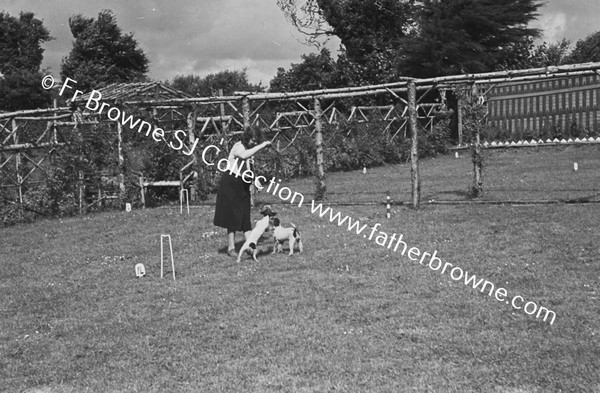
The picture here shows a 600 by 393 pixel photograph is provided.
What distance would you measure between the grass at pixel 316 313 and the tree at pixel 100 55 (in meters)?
28.9

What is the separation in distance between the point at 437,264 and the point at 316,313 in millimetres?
2807

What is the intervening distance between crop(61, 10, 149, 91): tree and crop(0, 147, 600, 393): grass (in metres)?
28.9

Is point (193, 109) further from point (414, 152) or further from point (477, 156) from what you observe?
point (477, 156)

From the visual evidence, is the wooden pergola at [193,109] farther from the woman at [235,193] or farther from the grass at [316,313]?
the woman at [235,193]

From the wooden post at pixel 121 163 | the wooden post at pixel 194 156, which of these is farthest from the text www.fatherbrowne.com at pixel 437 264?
the wooden post at pixel 121 163

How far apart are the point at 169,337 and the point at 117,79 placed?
37.4 metres

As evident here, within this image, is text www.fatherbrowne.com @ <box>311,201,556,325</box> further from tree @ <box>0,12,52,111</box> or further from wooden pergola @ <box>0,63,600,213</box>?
tree @ <box>0,12,52,111</box>

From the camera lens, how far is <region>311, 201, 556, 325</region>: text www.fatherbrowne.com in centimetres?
689

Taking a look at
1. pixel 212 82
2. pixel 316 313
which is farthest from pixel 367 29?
pixel 316 313

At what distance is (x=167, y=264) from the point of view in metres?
10.1

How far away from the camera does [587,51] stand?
38.5m

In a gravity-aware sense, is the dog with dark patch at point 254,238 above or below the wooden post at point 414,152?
below

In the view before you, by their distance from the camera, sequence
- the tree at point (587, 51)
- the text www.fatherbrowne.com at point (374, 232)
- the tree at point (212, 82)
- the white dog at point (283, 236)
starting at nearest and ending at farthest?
1. the text www.fatherbrowne.com at point (374, 232)
2. the white dog at point (283, 236)
3. the tree at point (587, 51)
4. the tree at point (212, 82)

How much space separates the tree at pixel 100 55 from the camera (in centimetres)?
3963
